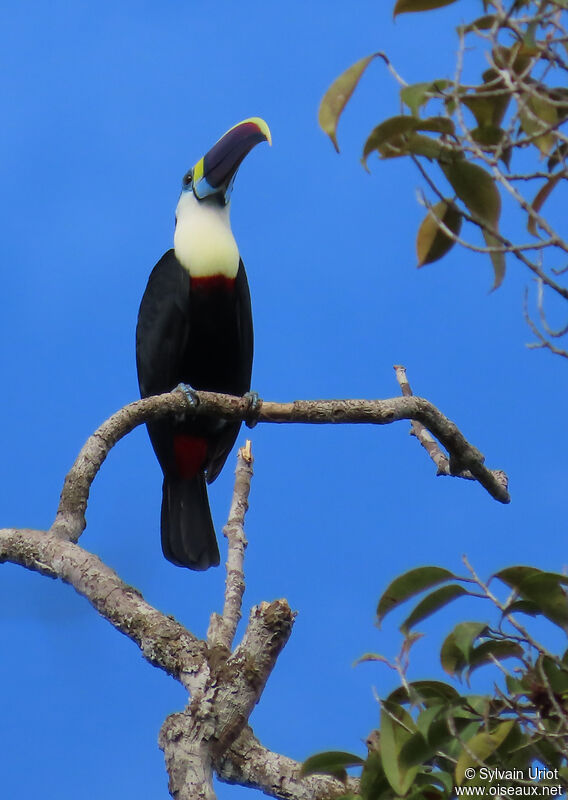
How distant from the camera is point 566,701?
4.27ft

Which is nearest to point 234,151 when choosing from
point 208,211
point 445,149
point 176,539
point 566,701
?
point 208,211

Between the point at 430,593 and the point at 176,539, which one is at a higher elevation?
the point at 176,539

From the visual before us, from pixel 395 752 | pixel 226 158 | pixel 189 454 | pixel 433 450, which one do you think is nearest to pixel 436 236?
pixel 395 752

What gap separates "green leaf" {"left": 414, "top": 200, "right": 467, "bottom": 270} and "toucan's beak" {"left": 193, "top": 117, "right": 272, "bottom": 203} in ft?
6.46

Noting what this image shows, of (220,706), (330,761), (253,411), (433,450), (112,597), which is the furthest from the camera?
(433,450)

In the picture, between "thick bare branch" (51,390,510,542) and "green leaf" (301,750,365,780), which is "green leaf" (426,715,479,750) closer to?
"green leaf" (301,750,365,780)

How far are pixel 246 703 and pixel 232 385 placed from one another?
1.57 meters

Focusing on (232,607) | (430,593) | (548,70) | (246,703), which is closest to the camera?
(548,70)

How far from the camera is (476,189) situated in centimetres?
130

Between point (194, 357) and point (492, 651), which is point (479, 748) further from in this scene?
point (194, 357)

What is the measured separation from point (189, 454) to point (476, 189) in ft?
6.92

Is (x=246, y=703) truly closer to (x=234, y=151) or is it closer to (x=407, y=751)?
(x=407, y=751)

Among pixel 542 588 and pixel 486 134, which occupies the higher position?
pixel 486 134

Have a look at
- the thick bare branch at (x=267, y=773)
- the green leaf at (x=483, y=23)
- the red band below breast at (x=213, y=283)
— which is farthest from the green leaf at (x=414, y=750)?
the red band below breast at (x=213, y=283)
